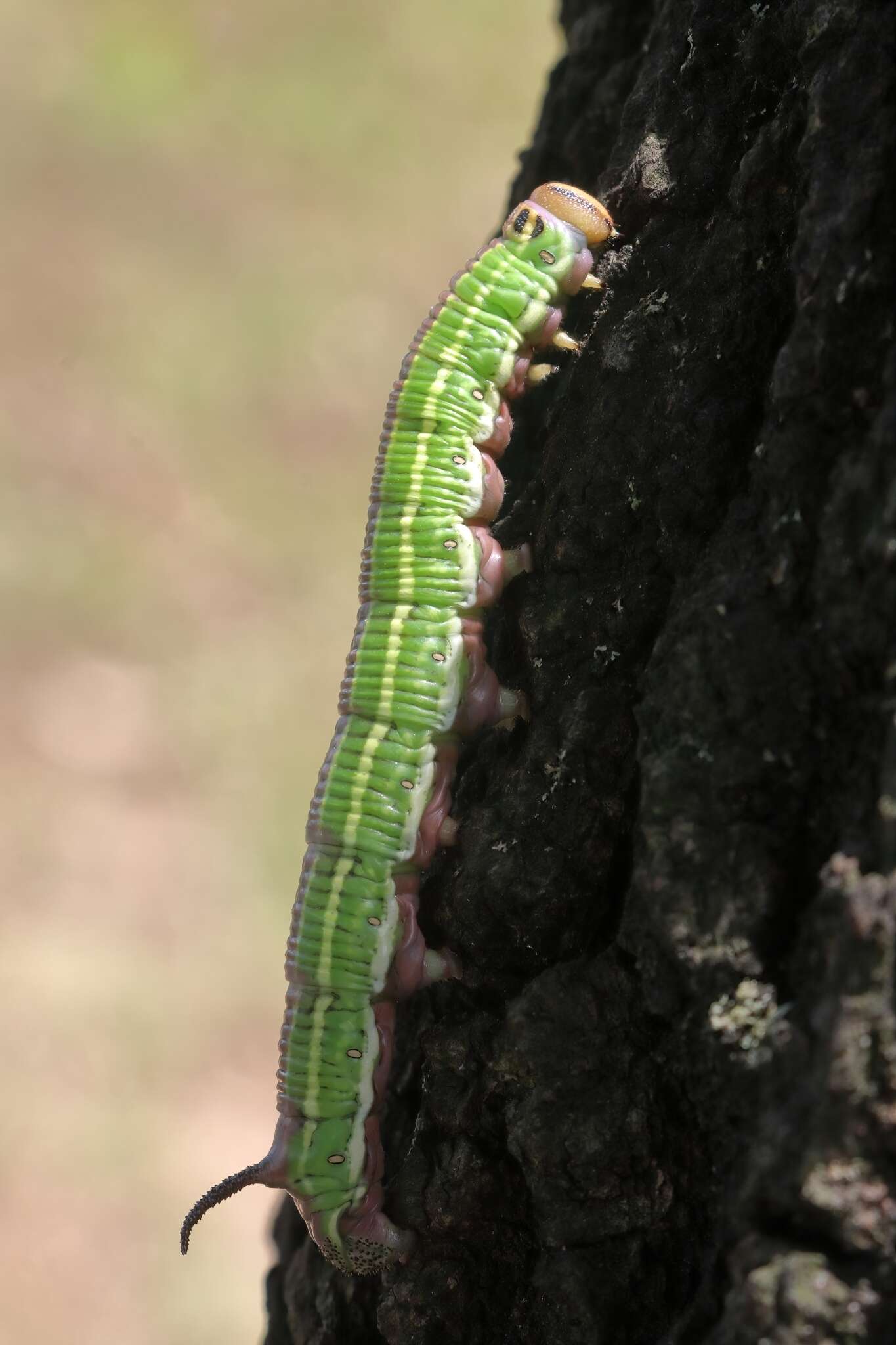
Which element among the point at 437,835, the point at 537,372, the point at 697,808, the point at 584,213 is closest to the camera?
the point at 697,808

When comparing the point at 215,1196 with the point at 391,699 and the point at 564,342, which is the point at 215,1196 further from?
the point at 564,342


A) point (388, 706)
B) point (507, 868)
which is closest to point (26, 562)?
point (388, 706)

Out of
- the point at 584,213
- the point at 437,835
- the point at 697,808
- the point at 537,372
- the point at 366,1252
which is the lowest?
the point at 366,1252

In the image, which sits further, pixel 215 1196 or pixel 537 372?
pixel 537 372

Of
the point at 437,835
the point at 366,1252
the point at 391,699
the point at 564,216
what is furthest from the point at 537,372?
the point at 366,1252

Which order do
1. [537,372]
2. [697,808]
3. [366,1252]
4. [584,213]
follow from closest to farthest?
[697,808] < [366,1252] < [584,213] < [537,372]

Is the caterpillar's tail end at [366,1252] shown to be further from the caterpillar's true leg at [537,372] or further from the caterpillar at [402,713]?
the caterpillar's true leg at [537,372]

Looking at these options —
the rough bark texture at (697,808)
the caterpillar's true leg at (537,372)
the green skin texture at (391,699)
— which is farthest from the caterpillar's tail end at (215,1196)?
the caterpillar's true leg at (537,372)
